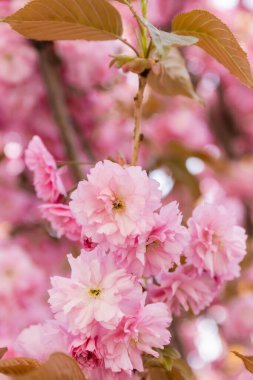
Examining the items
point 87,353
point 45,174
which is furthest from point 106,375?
point 45,174

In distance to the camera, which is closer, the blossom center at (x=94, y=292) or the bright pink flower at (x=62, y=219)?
the blossom center at (x=94, y=292)

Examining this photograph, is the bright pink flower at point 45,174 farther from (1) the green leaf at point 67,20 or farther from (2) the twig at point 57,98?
(2) the twig at point 57,98

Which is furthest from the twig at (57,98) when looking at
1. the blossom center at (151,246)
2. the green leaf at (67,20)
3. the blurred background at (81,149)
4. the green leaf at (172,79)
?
the blossom center at (151,246)

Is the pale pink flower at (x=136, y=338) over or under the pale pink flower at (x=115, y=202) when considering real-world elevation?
under

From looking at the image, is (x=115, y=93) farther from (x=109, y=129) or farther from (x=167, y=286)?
(x=167, y=286)

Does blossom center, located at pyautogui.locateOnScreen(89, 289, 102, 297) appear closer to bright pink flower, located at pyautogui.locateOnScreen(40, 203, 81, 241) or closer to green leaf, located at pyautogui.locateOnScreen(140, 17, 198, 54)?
bright pink flower, located at pyautogui.locateOnScreen(40, 203, 81, 241)

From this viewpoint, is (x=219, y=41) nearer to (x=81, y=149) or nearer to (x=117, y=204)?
(x=117, y=204)
